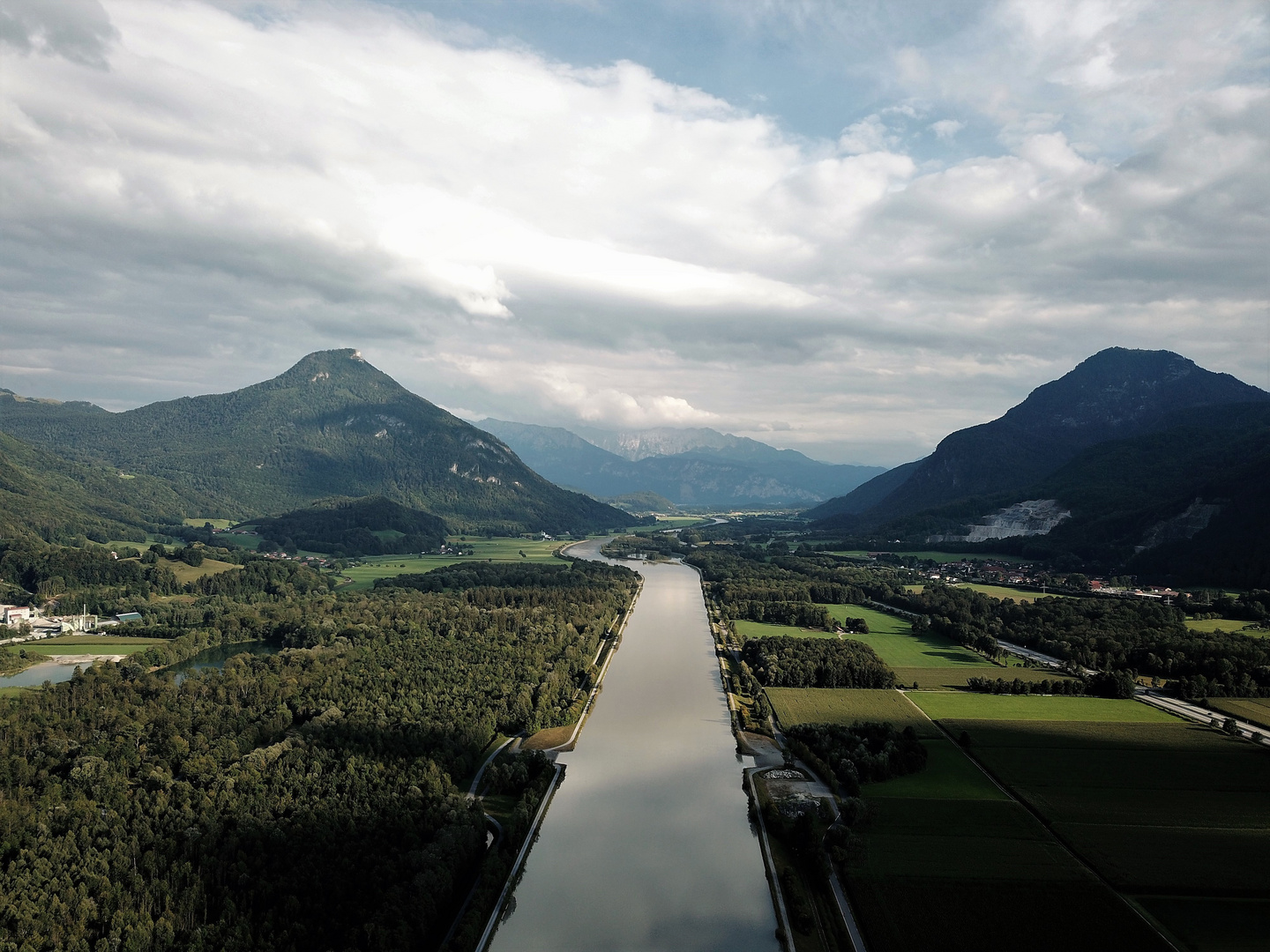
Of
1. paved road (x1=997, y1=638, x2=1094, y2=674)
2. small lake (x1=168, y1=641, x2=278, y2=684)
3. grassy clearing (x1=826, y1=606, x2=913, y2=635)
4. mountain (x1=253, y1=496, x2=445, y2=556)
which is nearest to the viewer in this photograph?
small lake (x1=168, y1=641, x2=278, y2=684)

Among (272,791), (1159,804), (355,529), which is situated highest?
(355,529)

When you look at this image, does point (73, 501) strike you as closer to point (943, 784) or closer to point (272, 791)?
point (272, 791)

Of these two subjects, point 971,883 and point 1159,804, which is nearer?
point 971,883

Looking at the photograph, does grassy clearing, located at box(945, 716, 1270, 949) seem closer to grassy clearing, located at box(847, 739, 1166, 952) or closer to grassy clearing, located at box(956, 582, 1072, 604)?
grassy clearing, located at box(847, 739, 1166, 952)

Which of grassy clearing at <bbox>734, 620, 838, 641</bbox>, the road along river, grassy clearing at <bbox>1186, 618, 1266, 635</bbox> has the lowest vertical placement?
the road along river


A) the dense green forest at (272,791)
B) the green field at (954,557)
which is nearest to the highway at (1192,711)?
the dense green forest at (272,791)

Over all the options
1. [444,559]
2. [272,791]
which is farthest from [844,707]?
[444,559]

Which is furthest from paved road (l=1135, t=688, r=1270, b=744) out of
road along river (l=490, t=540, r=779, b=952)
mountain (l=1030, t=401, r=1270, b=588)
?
mountain (l=1030, t=401, r=1270, b=588)
